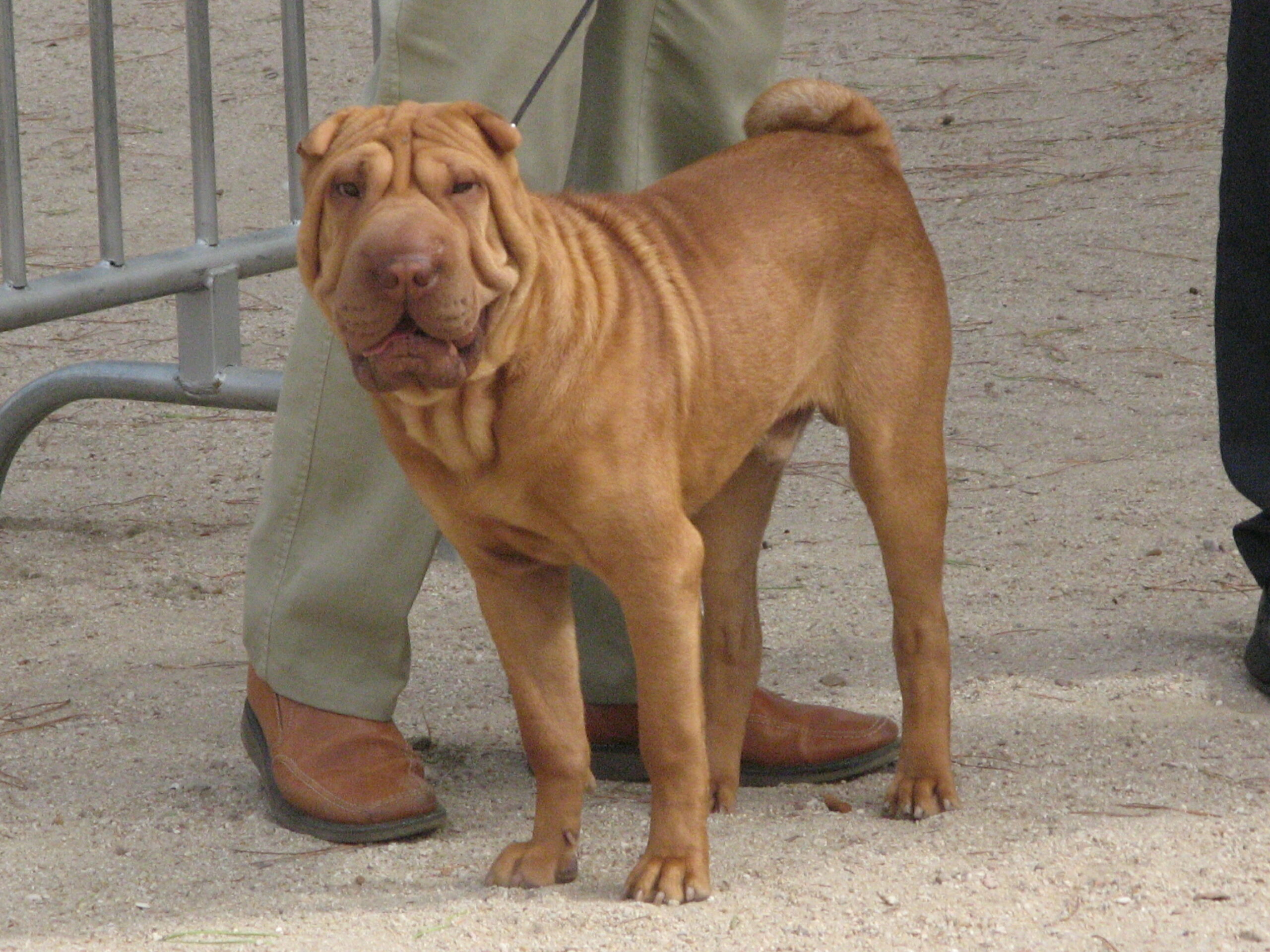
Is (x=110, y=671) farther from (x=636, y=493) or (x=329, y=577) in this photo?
(x=636, y=493)

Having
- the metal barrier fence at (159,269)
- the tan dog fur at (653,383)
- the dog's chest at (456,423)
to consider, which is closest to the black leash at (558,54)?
the tan dog fur at (653,383)

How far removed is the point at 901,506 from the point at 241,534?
216 centimetres

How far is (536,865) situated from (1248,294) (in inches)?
70.4

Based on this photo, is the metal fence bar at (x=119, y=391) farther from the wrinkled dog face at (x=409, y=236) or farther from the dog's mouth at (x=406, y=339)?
the dog's mouth at (x=406, y=339)

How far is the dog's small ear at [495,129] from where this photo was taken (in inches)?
83.0

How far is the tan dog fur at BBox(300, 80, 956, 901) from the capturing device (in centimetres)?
204

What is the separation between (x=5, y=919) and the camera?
7.82ft

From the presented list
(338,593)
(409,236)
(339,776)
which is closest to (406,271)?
(409,236)

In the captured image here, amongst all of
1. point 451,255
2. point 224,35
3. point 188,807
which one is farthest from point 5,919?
point 224,35

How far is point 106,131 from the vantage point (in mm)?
3832

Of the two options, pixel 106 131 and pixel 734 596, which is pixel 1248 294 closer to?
pixel 734 596

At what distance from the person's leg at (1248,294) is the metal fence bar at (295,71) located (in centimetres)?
205

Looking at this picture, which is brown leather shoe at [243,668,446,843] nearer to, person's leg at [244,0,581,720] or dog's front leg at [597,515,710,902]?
person's leg at [244,0,581,720]

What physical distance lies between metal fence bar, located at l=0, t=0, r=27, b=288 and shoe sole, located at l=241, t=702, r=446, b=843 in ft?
5.11
